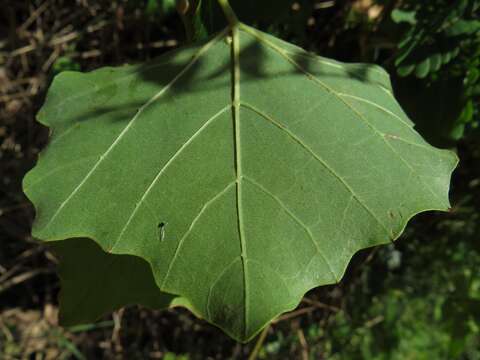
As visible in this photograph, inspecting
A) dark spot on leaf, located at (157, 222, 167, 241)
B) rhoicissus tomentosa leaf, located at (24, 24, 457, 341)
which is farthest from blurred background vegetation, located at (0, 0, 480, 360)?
dark spot on leaf, located at (157, 222, 167, 241)

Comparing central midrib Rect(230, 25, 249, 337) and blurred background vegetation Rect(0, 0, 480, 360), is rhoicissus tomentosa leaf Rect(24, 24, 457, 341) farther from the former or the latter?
blurred background vegetation Rect(0, 0, 480, 360)

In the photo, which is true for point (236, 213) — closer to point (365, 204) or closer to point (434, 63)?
point (365, 204)

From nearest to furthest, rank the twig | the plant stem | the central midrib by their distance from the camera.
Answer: the central midrib < the plant stem < the twig

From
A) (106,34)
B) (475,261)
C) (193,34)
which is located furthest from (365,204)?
(475,261)

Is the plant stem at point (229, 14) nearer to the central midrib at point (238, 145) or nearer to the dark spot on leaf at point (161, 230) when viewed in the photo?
the central midrib at point (238, 145)

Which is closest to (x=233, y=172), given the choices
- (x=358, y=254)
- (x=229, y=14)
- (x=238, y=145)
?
(x=238, y=145)

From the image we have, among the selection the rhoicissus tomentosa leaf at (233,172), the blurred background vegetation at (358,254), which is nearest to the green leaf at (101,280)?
the rhoicissus tomentosa leaf at (233,172)

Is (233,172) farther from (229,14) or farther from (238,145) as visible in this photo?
(229,14)
